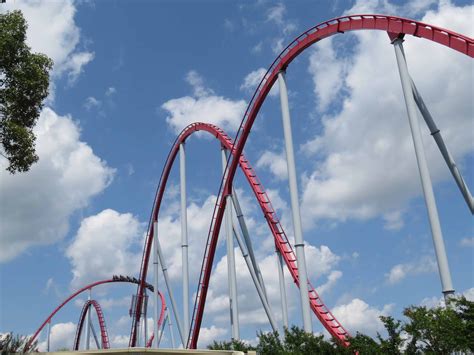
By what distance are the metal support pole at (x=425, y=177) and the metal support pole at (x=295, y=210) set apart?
4100 millimetres

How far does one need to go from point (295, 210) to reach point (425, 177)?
14.0 ft

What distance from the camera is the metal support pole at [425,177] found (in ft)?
34.3

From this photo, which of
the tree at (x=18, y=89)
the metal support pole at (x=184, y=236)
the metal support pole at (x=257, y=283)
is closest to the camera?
the tree at (x=18, y=89)

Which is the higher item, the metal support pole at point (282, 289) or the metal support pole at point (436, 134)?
the metal support pole at point (436, 134)

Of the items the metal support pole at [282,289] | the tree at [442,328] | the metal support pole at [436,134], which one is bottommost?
the tree at [442,328]

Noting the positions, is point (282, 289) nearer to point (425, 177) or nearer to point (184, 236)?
point (184, 236)

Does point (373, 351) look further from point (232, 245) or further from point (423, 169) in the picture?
point (232, 245)

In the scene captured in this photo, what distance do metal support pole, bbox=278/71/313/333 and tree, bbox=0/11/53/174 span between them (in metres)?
Result: 7.15

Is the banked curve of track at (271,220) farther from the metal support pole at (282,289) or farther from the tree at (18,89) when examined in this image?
the tree at (18,89)

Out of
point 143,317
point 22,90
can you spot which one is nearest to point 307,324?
point 22,90

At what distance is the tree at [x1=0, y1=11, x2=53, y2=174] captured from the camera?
1250cm

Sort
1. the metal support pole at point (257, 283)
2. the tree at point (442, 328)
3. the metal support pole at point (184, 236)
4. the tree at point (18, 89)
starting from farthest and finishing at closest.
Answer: the metal support pole at point (184, 236) → the metal support pole at point (257, 283) → the tree at point (18, 89) → the tree at point (442, 328)

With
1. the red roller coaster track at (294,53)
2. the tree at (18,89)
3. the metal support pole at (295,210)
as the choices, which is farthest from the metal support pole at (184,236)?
the tree at (18,89)

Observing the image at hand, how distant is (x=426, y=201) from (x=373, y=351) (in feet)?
11.8
